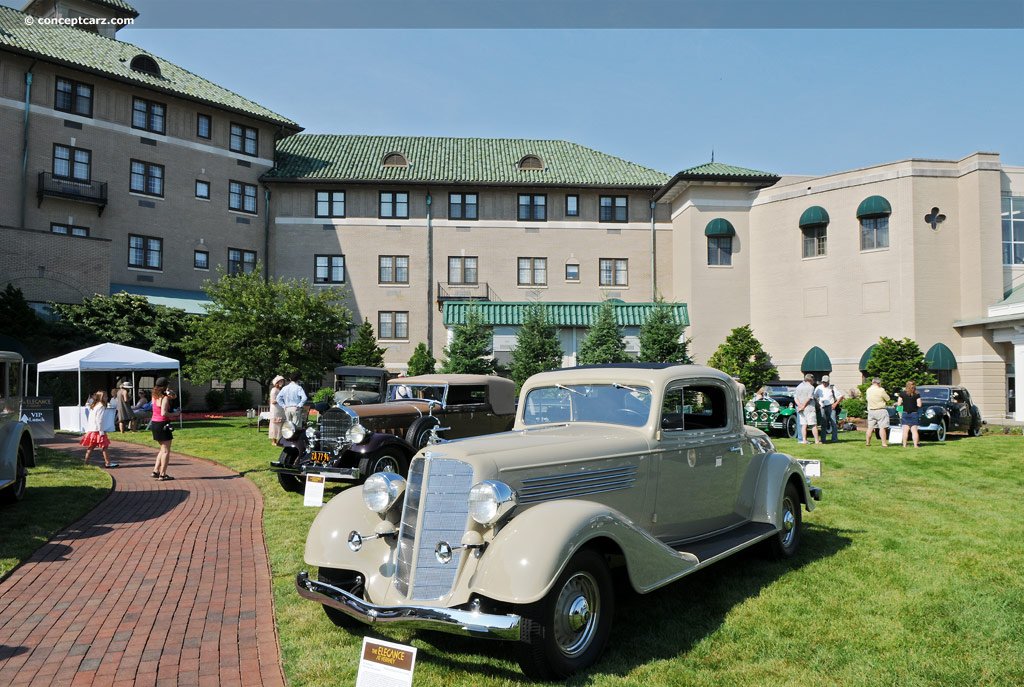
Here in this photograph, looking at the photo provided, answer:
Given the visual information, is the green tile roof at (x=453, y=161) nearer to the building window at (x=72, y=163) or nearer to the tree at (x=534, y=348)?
the building window at (x=72, y=163)

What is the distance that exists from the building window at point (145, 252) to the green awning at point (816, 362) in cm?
3041

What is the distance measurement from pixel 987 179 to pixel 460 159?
25.2 metres

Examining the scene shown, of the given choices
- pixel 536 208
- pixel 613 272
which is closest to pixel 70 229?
pixel 536 208

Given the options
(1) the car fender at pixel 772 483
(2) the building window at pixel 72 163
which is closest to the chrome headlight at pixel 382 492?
(1) the car fender at pixel 772 483

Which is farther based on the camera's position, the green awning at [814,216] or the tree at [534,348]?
the tree at [534,348]

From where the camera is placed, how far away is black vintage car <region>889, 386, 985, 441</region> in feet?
60.1

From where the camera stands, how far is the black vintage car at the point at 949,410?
1831 cm

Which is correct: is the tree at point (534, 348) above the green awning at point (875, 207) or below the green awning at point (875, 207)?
below

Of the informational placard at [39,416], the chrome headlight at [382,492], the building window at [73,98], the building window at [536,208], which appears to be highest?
the building window at [73,98]

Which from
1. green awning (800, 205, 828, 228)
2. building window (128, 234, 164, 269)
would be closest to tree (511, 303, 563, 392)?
green awning (800, 205, 828, 228)

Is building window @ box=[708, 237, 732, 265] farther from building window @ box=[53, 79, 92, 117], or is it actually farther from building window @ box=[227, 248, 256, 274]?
building window @ box=[53, 79, 92, 117]

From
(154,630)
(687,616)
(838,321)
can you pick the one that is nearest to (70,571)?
(154,630)

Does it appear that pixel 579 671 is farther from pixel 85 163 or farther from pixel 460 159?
pixel 460 159

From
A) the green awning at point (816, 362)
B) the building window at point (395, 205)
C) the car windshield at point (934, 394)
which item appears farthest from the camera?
the building window at point (395, 205)
